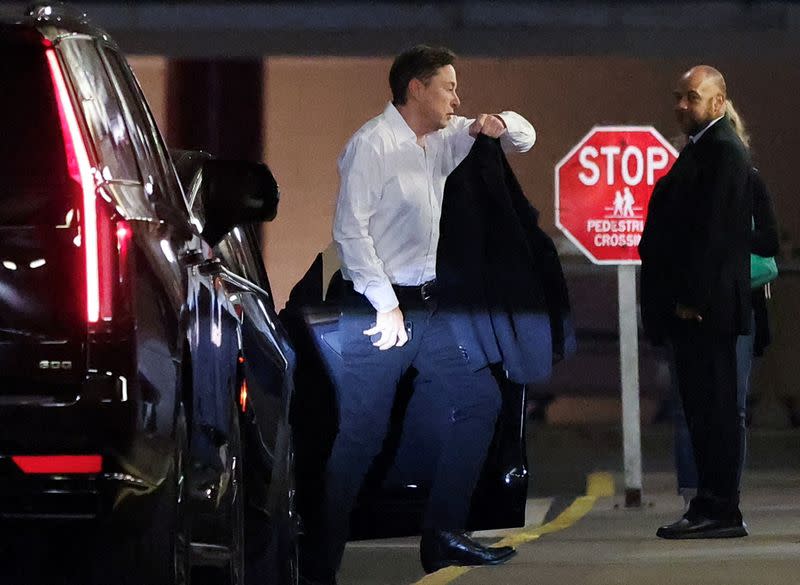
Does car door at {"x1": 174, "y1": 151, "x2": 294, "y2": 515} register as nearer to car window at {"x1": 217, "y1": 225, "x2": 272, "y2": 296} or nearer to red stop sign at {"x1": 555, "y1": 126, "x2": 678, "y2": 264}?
car window at {"x1": 217, "y1": 225, "x2": 272, "y2": 296}

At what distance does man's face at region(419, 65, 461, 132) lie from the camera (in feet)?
27.2

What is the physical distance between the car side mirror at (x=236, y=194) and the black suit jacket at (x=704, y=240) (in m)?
4.25

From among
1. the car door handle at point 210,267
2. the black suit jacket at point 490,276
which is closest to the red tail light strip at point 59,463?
the car door handle at point 210,267

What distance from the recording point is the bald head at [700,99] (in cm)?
964

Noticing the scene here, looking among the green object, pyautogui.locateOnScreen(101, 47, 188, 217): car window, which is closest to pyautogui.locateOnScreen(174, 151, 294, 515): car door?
pyautogui.locateOnScreen(101, 47, 188, 217): car window

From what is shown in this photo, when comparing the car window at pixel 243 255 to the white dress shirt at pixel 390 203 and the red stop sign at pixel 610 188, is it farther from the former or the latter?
the red stop sign at pixel 610 188

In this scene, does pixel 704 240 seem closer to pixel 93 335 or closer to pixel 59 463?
pixel 93 335

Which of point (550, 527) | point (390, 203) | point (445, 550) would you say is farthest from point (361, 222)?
point (550, 527)

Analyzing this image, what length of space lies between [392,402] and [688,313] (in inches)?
73.0

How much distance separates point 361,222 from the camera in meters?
7.96

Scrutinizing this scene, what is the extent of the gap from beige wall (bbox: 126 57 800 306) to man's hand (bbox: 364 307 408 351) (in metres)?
6.20

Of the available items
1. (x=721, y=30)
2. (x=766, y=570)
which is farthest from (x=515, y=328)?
(x=721, y=30)

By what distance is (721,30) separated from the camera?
14.6 meters

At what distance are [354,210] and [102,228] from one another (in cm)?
379
